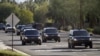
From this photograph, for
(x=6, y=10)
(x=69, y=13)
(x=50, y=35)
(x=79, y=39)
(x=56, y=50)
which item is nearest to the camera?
(x=56, y=50)

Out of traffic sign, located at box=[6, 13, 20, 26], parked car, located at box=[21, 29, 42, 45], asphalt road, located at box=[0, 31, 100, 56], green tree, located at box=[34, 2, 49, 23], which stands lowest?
asphalt road, located at box=[0, 31, 100, 56]

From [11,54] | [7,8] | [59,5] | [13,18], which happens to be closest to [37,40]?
[13,18]

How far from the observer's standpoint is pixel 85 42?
38.9 metres

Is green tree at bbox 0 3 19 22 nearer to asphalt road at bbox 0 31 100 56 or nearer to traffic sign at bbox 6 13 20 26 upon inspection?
asphalt road at bbox 0 31 100 56

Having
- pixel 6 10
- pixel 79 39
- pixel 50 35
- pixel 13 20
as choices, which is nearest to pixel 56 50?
pixel 79 39

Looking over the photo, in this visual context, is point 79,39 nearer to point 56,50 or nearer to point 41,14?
point 56,50

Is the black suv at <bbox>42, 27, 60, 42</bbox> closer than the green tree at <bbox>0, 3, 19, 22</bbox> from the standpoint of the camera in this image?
Yes

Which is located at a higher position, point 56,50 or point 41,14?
point 41,14

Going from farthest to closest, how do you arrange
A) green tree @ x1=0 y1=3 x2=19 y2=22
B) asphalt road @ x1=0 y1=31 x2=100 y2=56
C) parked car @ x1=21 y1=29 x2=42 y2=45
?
green tree @ x1=0 y1=3 x2=19 y2=22 → parked car @ x1=21 y1=29 x2=42 y2=45 → asphalt road @ x1=0 y1=31 x2=100 y2=56

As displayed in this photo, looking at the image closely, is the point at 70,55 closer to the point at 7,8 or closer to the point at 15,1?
the point at 7,8

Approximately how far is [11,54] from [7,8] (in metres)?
113

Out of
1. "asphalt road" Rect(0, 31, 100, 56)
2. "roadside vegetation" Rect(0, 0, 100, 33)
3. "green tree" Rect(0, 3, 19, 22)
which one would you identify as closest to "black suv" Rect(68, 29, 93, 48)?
"asphalt road" Rect(0, 31, 100, 56)

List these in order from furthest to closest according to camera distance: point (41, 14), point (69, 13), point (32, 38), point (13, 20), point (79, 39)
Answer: point (41, 14) < point (69, 13) < point (32, 38) < point (79, 39) < point (13, 20)

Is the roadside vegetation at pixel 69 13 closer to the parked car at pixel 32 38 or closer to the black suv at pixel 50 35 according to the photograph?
the black suv at pixel 50 35
